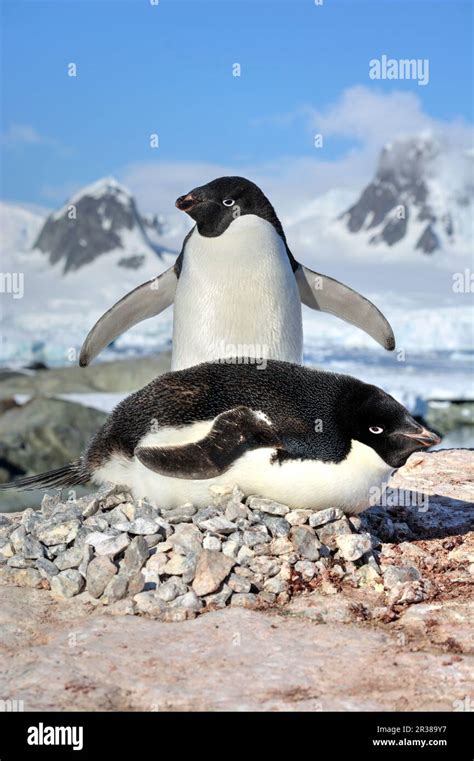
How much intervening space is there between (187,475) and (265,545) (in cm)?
45

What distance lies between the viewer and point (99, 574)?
338 cm

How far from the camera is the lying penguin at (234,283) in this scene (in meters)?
4.80

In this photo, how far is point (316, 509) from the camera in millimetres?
3750

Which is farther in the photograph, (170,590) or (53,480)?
(53,480)

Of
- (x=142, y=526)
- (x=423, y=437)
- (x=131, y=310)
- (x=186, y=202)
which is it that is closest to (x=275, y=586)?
(x=142, y=526)

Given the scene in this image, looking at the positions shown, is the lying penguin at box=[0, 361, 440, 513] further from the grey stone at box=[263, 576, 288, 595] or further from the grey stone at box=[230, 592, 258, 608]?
the grey stone at box=[230, 592, 258, 608]

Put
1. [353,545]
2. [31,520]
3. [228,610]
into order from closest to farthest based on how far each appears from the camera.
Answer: [228,610] → [353,545] → [31,520]

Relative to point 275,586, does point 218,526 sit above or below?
above

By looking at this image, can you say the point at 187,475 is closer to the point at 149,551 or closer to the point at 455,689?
the point at 149,551

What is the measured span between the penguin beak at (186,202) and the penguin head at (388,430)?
177 cm

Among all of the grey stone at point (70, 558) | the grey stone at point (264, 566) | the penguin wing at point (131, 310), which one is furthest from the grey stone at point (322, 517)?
the penguin wing at point (131, 310)

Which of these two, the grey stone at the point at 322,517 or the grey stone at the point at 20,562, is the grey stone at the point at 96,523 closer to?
the grey stone at the point at 20,562

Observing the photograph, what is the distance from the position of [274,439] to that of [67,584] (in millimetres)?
1021

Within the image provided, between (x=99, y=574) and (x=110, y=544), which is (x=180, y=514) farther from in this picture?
(x=99, y=574)
